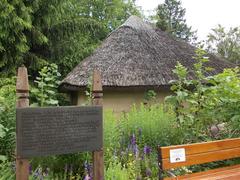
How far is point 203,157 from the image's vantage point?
4117 mm

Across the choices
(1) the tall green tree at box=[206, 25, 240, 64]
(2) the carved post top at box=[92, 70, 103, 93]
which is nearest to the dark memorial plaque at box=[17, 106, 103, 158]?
(2) the carved post top at box=[92, 70, 103, 93]

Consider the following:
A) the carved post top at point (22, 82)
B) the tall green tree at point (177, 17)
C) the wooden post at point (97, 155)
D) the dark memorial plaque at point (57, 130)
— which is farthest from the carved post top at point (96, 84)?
the tall green tree at point (177, 17)

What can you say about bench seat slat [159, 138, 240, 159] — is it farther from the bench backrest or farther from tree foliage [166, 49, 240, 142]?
tree foliage [166, 49, 240, 142]

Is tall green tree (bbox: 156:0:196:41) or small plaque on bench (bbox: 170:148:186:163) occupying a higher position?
tall green tree (bbox: 156:0:196:41)

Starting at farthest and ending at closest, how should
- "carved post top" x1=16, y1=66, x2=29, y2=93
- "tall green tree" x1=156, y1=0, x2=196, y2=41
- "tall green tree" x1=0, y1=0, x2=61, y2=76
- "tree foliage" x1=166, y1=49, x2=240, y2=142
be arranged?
"tall green tree" x1=156, y1=0, x2=196, y2=41, "tall green tree" x1=0, y1=0, x2=61, y2=76, "tree foliage" x1=166, y1=49, x2=240, y2=142, "carved post top" x1=16, y1=66, x2=29, y2=93

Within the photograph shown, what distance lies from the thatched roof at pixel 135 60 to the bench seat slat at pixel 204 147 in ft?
20.8

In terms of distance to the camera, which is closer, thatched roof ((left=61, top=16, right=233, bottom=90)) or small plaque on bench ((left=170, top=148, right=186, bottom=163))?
small plaque on bench ((left=170, top=148, right=186, bottom=163))

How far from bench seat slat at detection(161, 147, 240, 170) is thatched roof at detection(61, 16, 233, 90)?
634 centimetres

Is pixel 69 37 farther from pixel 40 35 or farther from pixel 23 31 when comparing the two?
pixel 23 31

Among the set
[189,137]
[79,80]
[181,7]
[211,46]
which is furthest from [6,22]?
[181,7]

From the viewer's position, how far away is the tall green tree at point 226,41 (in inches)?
1248

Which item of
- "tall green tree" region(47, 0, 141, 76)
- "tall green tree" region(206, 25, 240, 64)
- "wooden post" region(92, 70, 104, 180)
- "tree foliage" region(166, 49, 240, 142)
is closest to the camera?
"wooden post" region(92, 70, 104, 180)

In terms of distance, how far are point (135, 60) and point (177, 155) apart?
8115 mm

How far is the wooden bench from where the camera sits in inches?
149
